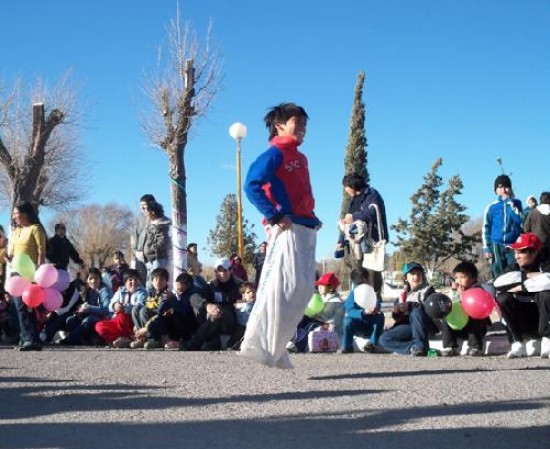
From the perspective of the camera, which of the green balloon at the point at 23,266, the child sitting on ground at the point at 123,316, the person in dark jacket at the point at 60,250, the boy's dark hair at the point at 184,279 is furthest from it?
the person in dark jacket at the point at 60,250

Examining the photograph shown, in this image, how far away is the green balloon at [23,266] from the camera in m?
8.34

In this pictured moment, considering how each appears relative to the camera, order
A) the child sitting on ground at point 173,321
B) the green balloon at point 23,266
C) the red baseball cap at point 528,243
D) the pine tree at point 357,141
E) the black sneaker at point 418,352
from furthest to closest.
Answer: the pine tree at point 357,141, the child sitting on ground at point 173,321, the green balloon at point 23,266, the black sneaker at point 418,352, the red baseball cap at point 528,243

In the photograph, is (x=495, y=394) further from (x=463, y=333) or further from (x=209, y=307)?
(x=209, y=307)

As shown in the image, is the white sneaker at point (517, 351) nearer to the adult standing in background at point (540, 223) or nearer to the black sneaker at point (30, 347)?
the adult standing in background at point (540, 223)

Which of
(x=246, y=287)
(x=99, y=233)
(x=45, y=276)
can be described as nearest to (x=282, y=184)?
(x=246, y=287)

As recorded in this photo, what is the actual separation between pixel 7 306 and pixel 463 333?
6926 mm

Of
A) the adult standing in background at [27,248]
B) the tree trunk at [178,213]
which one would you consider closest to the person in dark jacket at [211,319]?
the adult standing in background at [27,248]

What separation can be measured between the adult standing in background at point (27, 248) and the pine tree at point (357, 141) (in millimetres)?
29148

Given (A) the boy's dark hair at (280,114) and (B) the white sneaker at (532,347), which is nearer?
(A) the boy's dark hair at (280,114)

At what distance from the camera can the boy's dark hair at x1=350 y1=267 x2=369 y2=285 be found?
27.7 feet

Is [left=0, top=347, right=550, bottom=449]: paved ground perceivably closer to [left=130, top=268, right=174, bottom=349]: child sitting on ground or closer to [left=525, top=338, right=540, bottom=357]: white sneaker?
[left=525, top=338, right=540, bottom=357]: white sneaker

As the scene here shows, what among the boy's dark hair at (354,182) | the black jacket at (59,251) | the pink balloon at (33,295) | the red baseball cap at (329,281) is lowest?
the pink balloon at (33,295)

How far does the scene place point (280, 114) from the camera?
5.25 metres

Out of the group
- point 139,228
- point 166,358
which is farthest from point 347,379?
point 139,228
